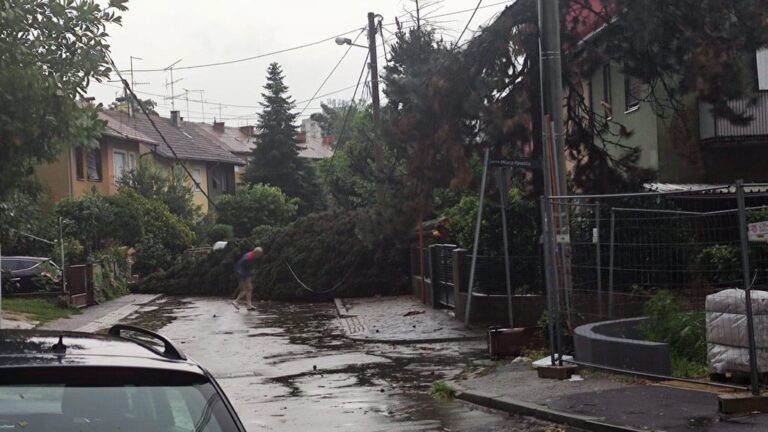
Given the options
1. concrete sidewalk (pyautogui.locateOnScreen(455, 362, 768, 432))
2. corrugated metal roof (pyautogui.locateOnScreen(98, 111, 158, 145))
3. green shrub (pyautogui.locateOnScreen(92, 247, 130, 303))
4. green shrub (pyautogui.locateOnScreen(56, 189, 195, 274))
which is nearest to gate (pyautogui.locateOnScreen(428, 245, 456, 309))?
concrete sidewalk (pyautogui.locateOnScreen(455, 362, 768, 432))

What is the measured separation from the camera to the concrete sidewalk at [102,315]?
22875 millimetres

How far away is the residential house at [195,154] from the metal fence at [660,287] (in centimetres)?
4858

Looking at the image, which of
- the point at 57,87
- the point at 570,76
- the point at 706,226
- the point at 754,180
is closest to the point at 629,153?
the point at 570,76

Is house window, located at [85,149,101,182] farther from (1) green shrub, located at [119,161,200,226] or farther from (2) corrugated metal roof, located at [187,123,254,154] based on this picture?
(2) corrugated metal roof, located at [187,123,254,154]

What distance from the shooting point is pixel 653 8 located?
1527 centimetres

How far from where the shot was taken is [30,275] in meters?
30.3

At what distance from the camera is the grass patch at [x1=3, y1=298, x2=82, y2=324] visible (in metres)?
→ 24.7

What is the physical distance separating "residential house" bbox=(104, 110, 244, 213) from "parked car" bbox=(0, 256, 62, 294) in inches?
1108

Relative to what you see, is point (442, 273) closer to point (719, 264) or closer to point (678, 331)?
point (678, 331)

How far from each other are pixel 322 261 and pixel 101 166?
22292 millimetres

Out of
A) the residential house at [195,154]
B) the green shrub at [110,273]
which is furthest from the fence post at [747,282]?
the residential house at [195,154]

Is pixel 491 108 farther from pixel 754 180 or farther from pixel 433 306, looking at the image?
pixel 754 180

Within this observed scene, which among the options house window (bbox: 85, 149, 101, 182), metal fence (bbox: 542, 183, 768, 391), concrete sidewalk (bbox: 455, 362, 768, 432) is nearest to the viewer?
concrete sidewalk (bbox: 455, 362, 768, 432)

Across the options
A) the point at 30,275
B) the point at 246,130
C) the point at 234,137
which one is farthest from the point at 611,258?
the point at 246,130
